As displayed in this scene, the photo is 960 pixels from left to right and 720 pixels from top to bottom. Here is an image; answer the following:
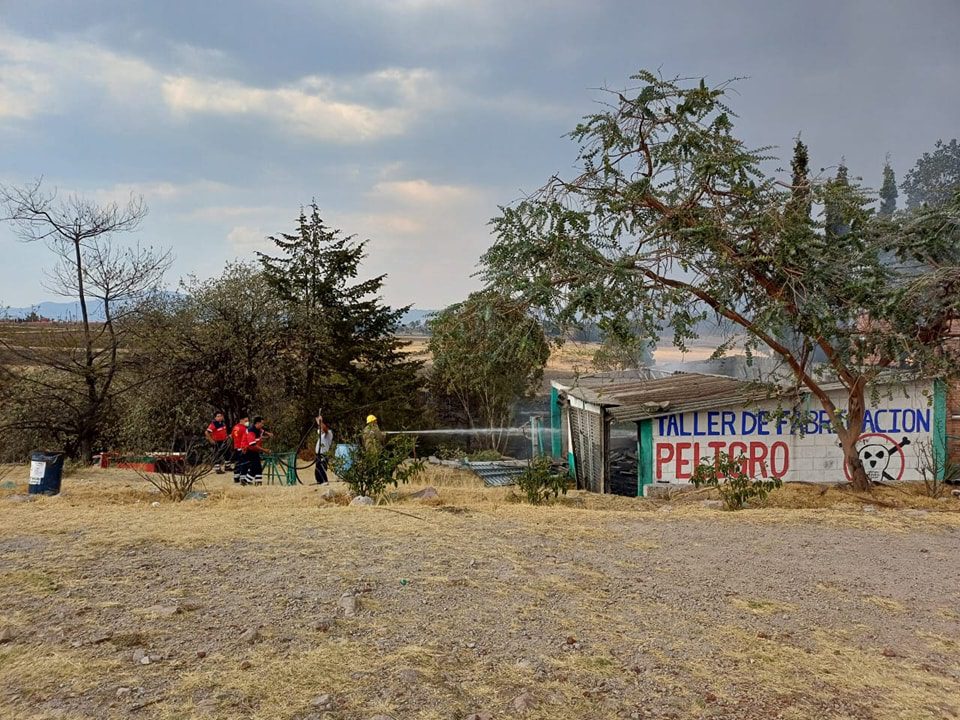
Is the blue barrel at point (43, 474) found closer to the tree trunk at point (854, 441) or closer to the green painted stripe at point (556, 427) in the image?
the green painted stripe at point (556, 427)

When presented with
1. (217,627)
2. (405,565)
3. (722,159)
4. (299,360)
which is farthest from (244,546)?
(299,360)

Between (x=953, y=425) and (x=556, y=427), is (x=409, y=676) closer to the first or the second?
(x=953, y=425)

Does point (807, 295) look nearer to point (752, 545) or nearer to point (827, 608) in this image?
point (752, 545)

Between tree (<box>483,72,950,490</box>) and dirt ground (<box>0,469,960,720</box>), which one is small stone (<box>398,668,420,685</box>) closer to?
dirt ground (<box>0,469,960,720</box>)

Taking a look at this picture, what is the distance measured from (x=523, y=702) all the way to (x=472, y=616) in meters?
1.31

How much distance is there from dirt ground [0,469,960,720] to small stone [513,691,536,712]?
11mm

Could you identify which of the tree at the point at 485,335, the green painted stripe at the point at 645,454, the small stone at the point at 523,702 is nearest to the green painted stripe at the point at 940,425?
the green painted stripe at the point at 645,454

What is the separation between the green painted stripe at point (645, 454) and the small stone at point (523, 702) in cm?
1026

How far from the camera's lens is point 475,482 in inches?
604

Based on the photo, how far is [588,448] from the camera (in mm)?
15891

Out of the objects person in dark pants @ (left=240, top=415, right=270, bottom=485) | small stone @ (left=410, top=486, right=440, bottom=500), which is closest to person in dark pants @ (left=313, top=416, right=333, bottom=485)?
person in dark pants @ (left=240, top=415, right=270, bottom=485)

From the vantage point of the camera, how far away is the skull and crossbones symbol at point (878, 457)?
13555mm

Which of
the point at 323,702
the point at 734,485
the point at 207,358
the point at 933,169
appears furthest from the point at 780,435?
the point at 933,169

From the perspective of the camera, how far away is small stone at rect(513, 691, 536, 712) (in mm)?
3729
